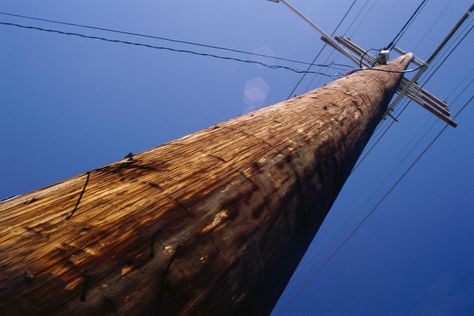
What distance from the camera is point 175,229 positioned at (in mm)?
891

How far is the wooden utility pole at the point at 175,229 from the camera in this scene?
724mm

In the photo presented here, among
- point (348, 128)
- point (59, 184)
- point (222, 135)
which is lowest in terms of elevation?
point (59, 184)

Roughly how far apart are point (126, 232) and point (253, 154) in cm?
59

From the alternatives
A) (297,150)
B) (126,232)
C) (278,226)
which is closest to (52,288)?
(126,232)

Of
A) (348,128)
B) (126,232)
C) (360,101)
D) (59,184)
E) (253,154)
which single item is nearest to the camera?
(126,232)

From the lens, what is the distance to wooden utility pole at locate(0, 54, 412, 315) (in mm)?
724

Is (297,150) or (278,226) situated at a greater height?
(297,150)

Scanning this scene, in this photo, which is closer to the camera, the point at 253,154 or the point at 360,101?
the point at 253,154

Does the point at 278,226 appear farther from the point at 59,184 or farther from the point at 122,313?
the point at 59,184

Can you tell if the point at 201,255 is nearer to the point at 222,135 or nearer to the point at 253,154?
the point at 253,154

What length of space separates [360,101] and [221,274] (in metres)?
1.91

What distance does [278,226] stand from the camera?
1.16 m

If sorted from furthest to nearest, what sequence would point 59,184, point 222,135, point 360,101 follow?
point 360,101
point 222,135
point 59,184

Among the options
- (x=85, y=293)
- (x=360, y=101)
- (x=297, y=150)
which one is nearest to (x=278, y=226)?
(x=297, y=150)
